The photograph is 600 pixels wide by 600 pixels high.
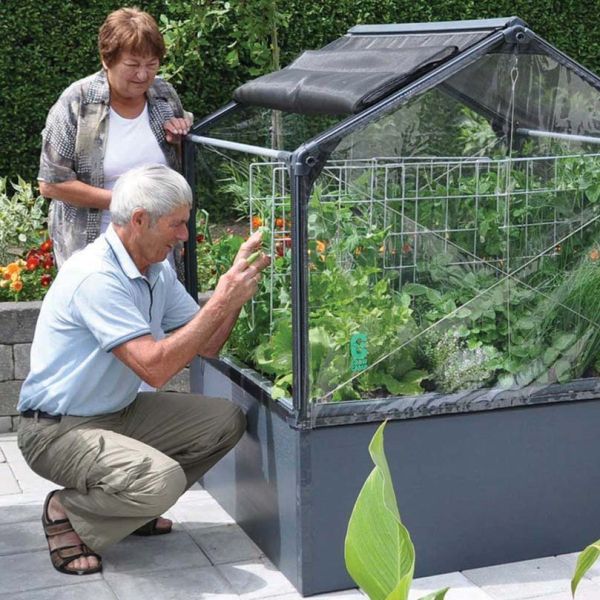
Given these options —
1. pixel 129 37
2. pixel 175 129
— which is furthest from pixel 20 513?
pixel 129 37

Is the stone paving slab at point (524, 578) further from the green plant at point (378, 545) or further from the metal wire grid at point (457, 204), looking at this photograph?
the green plant at point (378, 545)

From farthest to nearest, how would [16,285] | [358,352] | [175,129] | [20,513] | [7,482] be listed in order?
[16,285]
[7,482]
[175,129]
[20,513]
[358,352]

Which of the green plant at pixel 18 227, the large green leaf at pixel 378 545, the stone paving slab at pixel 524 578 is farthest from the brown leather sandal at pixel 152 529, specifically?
the large green leaf at pixel 378 545

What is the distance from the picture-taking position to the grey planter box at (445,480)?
124 inches

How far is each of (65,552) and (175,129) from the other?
1.54 metres

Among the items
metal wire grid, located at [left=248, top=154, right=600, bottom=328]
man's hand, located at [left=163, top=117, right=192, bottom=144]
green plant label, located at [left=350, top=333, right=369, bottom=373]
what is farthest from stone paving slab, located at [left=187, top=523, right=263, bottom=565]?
man's hand, located at [left=163, top=117, right=192, bottom=144]

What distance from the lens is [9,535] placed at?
3.64 m

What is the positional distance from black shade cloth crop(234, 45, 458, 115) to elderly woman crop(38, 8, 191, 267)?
347 millimetres

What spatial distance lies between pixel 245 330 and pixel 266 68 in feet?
9.95

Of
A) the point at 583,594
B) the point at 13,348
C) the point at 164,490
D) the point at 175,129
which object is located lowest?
the point at 583,594

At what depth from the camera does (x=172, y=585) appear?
326cm

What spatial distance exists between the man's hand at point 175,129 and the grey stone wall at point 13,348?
882 mm

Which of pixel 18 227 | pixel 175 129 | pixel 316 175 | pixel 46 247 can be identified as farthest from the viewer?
pixel 18 227

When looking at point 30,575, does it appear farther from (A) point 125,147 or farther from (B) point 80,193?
(A) point 125,147
